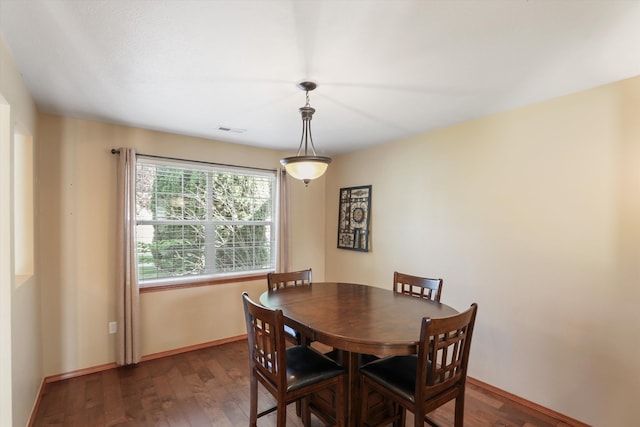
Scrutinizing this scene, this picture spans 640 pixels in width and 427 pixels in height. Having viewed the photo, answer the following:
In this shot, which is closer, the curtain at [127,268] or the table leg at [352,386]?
the table leg at [352,386]

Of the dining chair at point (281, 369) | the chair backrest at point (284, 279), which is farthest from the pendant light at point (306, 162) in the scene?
the chair backrest at point (284, 279)

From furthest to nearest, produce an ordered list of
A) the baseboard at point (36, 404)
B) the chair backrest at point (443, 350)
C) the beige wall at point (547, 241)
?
the baseboard at point (36, 404)
the beige wall at point (547, 241)
the chair backrest at point (443, 350)

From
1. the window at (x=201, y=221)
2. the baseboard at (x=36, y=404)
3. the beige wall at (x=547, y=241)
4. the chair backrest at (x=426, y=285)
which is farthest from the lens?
the window at (x=201, y=221)

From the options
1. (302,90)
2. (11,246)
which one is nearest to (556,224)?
(302,90)

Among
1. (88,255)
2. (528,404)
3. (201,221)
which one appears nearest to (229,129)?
(201,221)

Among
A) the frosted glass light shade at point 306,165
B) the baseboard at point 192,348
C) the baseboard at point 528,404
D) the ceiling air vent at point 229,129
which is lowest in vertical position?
the baseboard at point 192,348

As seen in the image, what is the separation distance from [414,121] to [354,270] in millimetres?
2054

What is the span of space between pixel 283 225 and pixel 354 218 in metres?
0.93

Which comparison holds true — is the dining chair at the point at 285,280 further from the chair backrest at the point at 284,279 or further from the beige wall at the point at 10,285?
the beige wall at the point at 10,285

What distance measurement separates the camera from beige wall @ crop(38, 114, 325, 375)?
8.90ft

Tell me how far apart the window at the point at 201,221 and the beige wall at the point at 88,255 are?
0.67 feet

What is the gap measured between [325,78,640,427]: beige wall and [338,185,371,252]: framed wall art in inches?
28.3

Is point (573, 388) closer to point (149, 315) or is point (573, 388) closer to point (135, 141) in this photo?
point (149, 315)

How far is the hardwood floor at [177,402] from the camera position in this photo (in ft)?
7.24
